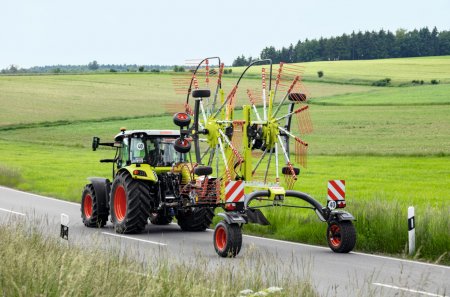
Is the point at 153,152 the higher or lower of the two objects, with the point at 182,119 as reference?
lower

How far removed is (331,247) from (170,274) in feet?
24.4

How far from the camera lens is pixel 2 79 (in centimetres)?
10531

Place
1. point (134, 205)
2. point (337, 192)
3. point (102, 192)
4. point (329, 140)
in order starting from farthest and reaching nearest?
1. point (329, 140)
2. point (102, 192)
3. point (134, 205)
4. point (337, 192)

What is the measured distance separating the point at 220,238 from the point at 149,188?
12.6 ft

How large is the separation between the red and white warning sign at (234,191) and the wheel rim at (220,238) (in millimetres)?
541

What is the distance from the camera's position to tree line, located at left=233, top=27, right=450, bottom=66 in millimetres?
185250

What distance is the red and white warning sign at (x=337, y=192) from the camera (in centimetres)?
1634

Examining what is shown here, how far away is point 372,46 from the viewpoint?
185 m

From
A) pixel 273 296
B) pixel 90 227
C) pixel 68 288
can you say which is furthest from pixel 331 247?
pixel 68 288

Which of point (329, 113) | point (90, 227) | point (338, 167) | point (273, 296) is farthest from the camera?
point (329, 113)

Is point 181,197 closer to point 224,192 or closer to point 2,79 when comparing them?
point 224,192

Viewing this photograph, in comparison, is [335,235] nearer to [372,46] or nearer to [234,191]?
[234,191]

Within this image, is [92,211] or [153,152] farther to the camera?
[92,211]

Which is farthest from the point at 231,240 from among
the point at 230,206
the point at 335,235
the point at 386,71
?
the point at 386,71
